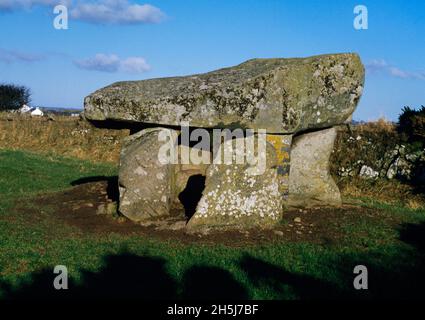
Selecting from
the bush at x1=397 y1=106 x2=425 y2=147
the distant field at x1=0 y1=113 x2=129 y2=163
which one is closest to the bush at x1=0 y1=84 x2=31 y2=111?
the distant field at x1=0 y1=113 x2=129 y2=163

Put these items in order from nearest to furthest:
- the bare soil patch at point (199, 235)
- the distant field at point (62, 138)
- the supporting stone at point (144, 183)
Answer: the bare soil patch at point (199, 235)
the supporting stone at point (144, 183)
the distant field at point (62, 138)

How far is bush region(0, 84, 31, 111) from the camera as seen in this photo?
5143 cm

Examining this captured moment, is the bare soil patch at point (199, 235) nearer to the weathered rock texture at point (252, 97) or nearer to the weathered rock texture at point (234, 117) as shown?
the weathered rock texture at point (234, 117)

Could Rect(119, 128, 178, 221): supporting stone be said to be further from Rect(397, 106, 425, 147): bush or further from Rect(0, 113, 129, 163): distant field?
Rect(0, 113, 129, 163): distant field

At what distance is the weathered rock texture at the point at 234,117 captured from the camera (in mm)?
9203

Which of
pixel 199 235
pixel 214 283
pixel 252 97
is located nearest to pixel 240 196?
pixel 199 235

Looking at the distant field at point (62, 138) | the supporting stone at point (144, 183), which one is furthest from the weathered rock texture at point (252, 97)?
the distant field at point (62, 138)

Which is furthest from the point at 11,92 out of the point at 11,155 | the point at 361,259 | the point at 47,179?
the point at 361,259

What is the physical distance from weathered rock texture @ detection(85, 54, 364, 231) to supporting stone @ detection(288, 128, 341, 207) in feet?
0.27

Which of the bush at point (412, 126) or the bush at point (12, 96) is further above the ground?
the bush at point (12, 96)

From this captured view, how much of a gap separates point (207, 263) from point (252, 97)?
3.18 metres

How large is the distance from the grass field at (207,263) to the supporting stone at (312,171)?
1.31 meters

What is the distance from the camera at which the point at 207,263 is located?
7340 millimetres
